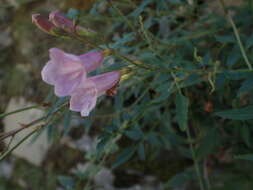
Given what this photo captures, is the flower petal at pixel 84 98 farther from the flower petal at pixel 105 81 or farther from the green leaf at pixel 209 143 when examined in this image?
the green leaf at pixel 209 143

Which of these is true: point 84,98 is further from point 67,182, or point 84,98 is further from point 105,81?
point 67,182

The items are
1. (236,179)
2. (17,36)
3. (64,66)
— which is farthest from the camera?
(17,36)

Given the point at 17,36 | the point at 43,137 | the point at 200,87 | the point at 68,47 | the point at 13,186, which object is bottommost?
the point at 13,186

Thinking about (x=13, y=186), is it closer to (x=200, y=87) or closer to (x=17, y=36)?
(x=17, y=36)

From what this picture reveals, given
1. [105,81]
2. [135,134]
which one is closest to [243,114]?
[105,81]

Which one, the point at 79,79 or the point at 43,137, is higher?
the point at 79,79

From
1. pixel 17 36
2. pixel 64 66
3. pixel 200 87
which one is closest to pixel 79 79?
pixel 64 66

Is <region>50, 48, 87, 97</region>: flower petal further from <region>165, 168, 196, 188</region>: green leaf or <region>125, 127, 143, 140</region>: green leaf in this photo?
<region>165, 168, 196, 188</region>: green leaf

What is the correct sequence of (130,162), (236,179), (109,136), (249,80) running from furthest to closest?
(130,162)
(236,179)
(109,136)
(249,80)

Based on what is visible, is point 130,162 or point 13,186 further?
point 13,186
